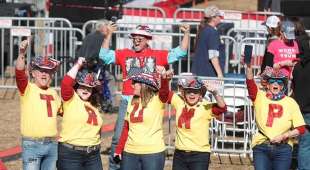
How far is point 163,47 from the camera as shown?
17.6m

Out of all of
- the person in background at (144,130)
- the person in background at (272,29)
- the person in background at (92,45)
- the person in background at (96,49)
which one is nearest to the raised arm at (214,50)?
the person in background at (272,29)

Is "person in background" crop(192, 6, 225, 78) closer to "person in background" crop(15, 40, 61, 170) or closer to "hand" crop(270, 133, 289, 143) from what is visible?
"hand" crop(270, 133, 289, 143)

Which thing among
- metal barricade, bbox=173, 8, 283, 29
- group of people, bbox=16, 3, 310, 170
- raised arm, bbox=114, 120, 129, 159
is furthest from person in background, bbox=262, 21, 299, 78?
metal barricade, bbox=173, 8, 283, 29

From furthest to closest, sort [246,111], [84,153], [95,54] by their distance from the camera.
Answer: [95,54]
[246,111]
[84,153]

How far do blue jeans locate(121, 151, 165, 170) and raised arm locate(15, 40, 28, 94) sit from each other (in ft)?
3.99

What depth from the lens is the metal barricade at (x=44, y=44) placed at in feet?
54.9

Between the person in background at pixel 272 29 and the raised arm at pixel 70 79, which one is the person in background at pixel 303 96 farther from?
the raised arm at pixel 70 79

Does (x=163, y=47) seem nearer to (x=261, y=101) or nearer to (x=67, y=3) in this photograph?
(x=67, y=3)

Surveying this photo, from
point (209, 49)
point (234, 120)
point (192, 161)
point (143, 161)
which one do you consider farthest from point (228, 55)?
point (143, 161)

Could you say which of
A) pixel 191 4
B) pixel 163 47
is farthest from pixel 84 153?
pixel 191 4

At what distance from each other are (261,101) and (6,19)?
30.3 ft

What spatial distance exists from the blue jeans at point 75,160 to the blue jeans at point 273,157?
1642 millimetres

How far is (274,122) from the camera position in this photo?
29.4ft

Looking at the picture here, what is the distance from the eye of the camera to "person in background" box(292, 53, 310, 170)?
33.4 feet
